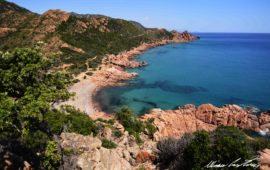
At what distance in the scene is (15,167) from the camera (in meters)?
13.7

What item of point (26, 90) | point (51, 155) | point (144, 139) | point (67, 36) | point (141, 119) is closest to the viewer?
point (51, 155)

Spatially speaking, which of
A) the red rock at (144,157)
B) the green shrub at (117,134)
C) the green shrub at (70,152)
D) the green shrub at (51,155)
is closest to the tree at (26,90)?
the green shrub at (51,155)

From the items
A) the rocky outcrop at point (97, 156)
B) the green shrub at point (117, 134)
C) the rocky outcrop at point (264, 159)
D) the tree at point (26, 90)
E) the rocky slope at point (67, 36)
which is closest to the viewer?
the tree at point (26, 90)

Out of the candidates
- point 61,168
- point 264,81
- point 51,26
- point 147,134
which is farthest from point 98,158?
point 51,26

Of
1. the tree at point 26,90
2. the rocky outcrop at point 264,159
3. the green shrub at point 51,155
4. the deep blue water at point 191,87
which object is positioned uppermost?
the tree at point 26,90

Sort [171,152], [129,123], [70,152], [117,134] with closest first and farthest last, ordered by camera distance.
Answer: [70,152]
[171,152]
[117,134]
[129,123]

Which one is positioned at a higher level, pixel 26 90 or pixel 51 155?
pixel 26 90

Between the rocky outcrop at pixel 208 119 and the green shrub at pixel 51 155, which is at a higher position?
the green shrub at pixel 51 155

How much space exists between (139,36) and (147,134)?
13686cm

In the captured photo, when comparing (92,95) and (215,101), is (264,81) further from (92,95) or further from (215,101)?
(92,95)

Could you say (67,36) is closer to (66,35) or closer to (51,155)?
(66,35)

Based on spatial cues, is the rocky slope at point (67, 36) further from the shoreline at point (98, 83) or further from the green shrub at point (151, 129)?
the green shrub at point (151, 129)

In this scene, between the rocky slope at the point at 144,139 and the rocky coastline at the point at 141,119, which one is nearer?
the rocky slope at the point at 144,139

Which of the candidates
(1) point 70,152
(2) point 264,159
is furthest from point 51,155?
(2) point 264,159
